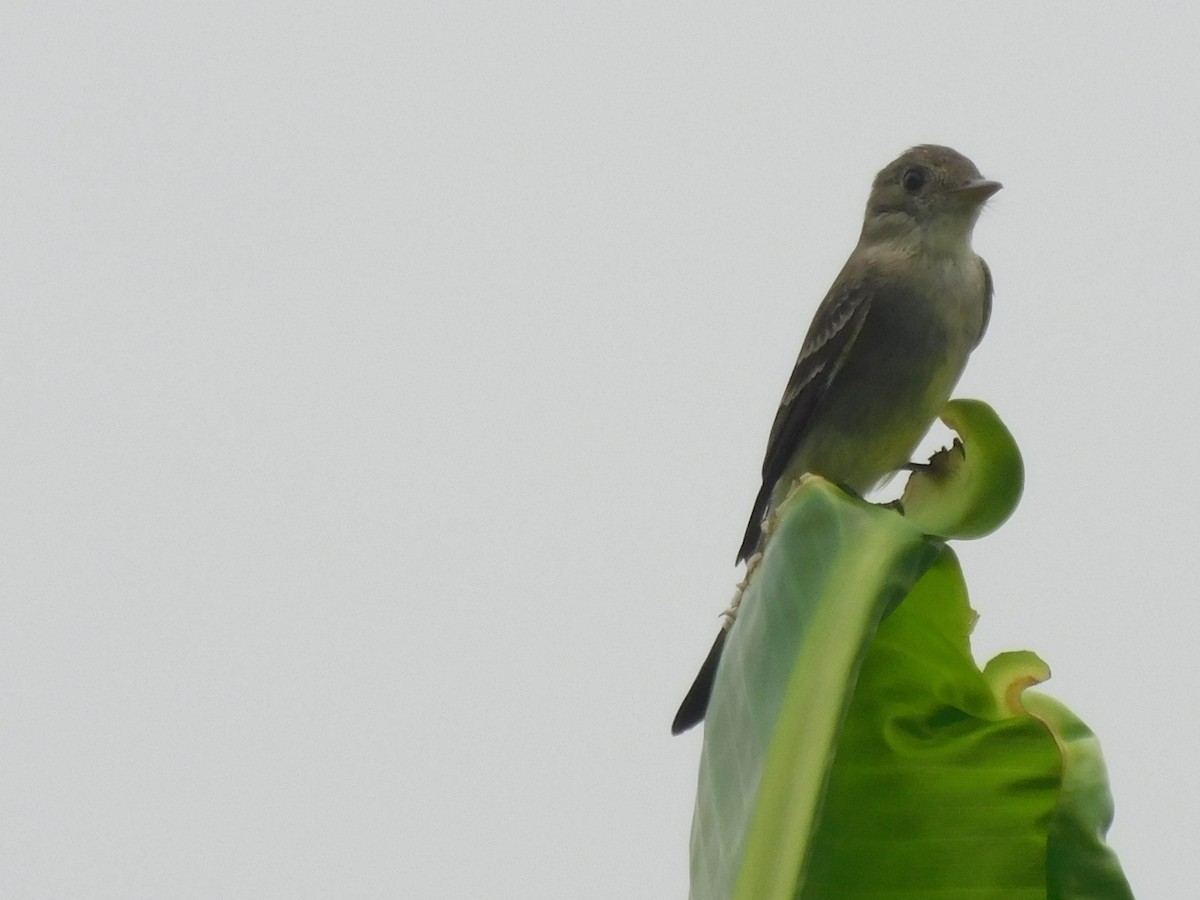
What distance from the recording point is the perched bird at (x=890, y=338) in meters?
4.06

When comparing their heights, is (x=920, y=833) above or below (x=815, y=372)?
below

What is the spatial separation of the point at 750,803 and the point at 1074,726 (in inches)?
18.5

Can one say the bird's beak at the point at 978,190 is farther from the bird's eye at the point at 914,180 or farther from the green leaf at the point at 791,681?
the green leaf at the point at 791,681

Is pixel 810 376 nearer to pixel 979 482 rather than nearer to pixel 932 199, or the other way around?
pixel 932 199

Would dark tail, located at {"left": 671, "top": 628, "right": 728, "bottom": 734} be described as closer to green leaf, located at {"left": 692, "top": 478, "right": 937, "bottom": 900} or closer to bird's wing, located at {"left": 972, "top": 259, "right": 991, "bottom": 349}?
bird's wing, located at {"left": 972, "top": 259, "right": 991, "bottom": 349}

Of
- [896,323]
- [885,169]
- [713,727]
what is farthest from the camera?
[885,169]

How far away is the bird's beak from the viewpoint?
416cm

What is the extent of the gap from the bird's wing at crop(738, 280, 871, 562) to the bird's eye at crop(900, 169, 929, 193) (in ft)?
1.04

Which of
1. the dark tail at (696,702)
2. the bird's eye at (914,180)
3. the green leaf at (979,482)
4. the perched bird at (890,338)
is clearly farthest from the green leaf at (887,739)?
the bird's eye at (914,180)

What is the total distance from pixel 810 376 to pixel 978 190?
680mm

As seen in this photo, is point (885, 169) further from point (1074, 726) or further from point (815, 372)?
point (1074, 726)

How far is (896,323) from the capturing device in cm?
412

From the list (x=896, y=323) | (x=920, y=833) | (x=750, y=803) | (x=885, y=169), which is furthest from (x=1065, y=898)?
(x=885, y=169)

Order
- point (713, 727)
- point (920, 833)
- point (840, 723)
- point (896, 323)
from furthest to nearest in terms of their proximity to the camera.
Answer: point (896, 323) → point (713, 727) → point (920, 833) → point (840, 723)
